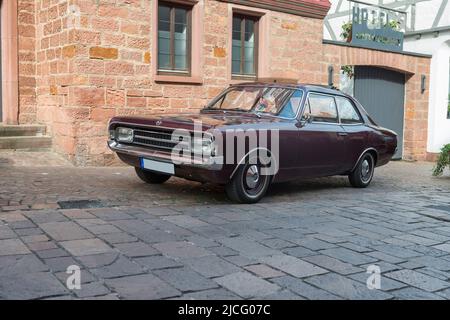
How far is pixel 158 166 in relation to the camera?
6555 mm

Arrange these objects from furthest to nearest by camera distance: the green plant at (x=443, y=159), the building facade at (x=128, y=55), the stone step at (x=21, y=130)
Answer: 1. the green plant at (x=443, y=159)
2. the stone step at (x=21, y=130)
3. the building facade at (x=128, y=55)

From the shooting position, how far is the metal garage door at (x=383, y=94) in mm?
14930

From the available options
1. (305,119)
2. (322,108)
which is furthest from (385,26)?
(305,119)

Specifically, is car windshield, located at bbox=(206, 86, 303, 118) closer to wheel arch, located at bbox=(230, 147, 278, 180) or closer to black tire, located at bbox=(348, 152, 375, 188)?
wheel arch, located at bbox=(230, 147, 278, 180)

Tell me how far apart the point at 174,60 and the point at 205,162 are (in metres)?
5.03

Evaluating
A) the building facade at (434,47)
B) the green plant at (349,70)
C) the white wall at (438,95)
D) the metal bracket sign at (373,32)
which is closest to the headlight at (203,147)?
the metal bracket sign at (373,32)

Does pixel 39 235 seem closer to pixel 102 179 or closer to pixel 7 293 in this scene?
pixel 7 293

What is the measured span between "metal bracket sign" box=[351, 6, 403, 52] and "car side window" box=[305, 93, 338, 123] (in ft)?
21.4

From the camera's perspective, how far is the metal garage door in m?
14.9

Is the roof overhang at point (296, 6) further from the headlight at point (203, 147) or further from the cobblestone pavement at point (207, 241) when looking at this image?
the headlight at point (203, 147)

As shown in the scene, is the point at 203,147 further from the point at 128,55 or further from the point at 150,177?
the point at 128,55

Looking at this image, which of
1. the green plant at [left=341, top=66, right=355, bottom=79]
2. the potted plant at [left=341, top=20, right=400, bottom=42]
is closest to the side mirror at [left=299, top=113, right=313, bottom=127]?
the potted plant at [left=341, top=20, right=400, bottom=42]

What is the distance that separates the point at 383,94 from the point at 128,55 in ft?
27.5

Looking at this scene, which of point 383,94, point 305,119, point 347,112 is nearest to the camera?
point 305,119
